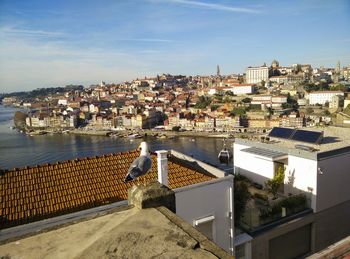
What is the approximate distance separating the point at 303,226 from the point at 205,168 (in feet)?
6.76

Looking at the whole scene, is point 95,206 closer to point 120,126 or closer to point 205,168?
point 205,168

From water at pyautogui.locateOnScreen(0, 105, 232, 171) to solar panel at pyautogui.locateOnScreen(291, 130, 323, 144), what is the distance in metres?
19.2

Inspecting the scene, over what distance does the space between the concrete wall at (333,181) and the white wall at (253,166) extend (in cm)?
86

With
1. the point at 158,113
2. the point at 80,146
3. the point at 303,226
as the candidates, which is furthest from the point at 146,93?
the point at 303,226

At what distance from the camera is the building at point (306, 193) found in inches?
200

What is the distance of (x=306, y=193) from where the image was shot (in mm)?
5473

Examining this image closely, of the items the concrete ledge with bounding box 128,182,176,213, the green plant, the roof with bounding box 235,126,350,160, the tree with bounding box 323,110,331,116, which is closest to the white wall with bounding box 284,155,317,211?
the roof with bounding box 235,126,350,160

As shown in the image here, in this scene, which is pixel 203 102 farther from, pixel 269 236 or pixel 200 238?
pixel 200 238

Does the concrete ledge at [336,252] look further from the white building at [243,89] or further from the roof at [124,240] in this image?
the white building at [243,89]

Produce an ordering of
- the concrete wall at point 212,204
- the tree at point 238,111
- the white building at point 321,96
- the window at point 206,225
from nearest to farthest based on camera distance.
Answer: the concrete wall at point 212,204
the window at point 206,225
the tree at point 238,111
the white building at point 321,96

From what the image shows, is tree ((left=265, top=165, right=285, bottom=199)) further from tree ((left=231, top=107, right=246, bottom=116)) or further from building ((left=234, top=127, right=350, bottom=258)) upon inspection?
tree ((left=231, top=107, right=246, bottom=116))

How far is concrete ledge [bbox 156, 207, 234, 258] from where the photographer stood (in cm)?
127

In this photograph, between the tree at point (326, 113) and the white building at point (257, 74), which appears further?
the white building at point (257, 74)

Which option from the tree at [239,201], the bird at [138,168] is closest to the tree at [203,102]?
the tree at [239,201]
